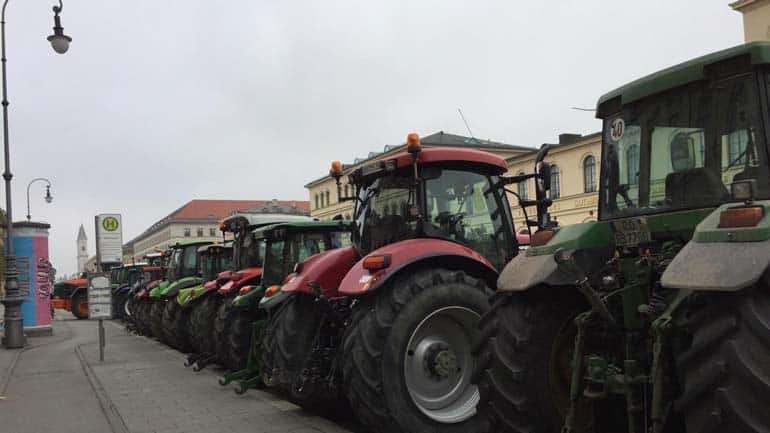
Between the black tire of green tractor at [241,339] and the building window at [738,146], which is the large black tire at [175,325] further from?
the building window at [738,146]

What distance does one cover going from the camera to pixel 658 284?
11.7 feet

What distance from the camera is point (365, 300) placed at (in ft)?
18.6

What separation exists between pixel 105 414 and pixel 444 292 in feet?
15.2

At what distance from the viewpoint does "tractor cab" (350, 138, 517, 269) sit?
6.23 meters

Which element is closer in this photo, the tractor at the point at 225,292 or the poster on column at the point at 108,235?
the tractor at the point at 225,292

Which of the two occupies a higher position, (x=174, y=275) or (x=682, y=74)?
(x=682, y=74)

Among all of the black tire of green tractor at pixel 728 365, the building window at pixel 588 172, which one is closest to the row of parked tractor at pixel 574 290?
the black tire of green tractor at pixel 728 365

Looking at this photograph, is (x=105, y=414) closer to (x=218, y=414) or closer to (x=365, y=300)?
(x=218, y=414)

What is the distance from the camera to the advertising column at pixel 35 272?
18938 mm

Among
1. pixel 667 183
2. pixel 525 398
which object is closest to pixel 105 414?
pixel 525 398

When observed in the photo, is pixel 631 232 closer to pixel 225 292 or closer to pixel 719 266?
pixel 719 266

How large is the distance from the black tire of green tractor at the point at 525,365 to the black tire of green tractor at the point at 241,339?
608cm

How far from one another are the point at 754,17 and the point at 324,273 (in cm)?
3660

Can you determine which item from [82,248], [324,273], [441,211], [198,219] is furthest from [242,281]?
[198,219]
